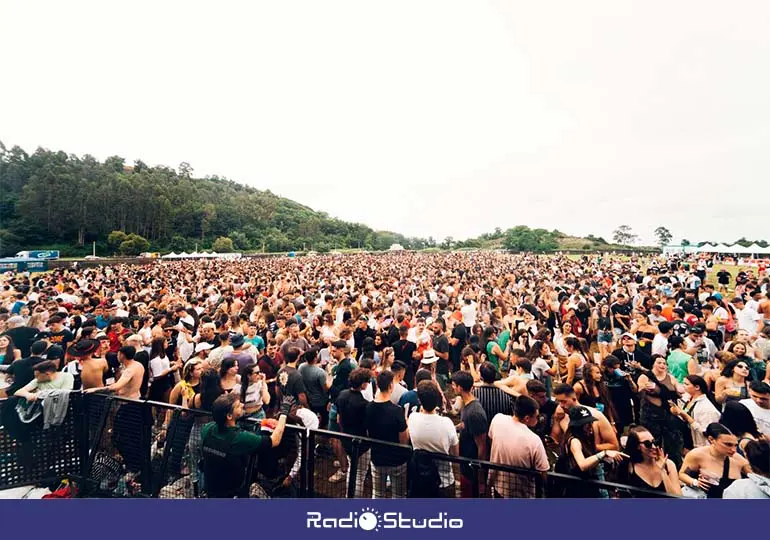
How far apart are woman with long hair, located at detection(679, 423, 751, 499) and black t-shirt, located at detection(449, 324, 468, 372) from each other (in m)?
3.77

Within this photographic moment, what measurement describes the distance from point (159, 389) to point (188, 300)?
20.5 ft

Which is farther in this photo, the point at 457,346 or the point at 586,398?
the point at 457,346

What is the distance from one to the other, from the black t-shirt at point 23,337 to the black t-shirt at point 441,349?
22.5 feet

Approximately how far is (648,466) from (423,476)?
1.71m

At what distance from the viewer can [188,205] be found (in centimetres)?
2956

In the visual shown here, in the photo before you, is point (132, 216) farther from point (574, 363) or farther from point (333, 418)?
point (574, 363)

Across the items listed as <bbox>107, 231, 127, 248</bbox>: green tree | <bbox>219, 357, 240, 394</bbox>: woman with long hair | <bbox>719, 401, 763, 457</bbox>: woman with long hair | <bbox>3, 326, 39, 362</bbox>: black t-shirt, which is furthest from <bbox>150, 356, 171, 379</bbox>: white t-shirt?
<bbox>107, 231, 127, 248</bbox>: green tree

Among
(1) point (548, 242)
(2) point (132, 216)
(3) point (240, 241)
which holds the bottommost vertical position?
(3) point (240, 241)

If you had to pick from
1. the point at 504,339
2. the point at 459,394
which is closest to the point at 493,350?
the point at 504,339

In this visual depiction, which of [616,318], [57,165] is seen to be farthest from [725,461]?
[57,165]

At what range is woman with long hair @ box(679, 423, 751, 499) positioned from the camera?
2.37 m

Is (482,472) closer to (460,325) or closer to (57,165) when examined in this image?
(460,325)

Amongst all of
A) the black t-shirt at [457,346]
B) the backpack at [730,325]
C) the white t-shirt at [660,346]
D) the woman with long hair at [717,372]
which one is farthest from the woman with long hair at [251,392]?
the backpack at [730,325]

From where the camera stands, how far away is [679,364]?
14.1 feet
